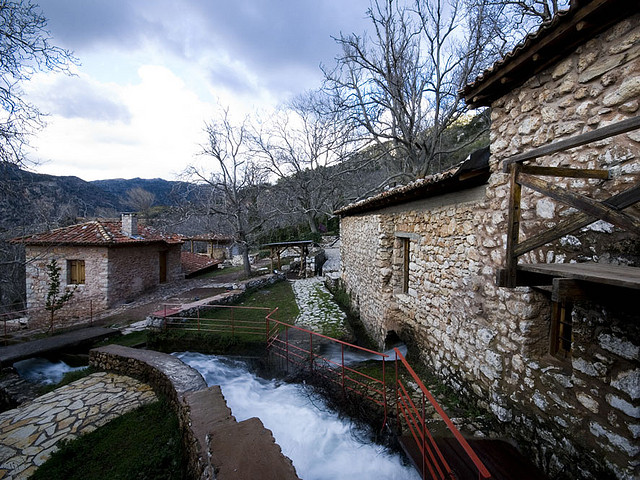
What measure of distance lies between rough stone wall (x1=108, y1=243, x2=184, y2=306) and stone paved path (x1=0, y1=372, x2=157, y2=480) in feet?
26.8

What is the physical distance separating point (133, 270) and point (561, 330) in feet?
51.2

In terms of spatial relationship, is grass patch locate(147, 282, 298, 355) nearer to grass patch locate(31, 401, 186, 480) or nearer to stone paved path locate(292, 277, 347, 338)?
stone paved path locate(292, 277, 347, 338)

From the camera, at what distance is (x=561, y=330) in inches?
110

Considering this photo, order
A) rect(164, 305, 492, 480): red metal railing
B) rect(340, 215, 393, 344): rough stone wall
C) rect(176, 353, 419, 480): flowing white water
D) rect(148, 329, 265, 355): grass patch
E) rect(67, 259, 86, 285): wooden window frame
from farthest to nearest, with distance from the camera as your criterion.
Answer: rect(67, 259, 86, 285): wooden window frame, rect(148, 329, 265, 355): grass patch, rect(340, 215, 393, 344): rough stone wall, rect(164, 305, 492, 480): red metal railing, rect(176, 353, 419, 480): flowing white water

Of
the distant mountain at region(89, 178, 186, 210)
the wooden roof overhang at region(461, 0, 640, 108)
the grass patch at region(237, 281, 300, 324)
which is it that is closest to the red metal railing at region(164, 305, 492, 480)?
the grass patch at region(237, 281, 300, 324)

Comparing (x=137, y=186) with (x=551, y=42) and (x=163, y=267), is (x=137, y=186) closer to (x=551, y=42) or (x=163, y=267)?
(x=163, y=267)

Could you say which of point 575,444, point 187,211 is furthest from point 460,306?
point 187,211

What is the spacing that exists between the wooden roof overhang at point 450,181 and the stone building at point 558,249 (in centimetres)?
3

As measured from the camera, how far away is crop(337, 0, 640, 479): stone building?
2.08 meters

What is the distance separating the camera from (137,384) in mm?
5289

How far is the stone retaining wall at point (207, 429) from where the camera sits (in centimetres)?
267

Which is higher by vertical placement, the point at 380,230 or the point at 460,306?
the point at 380,230

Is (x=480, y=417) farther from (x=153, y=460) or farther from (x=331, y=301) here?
(x=331, y=301)

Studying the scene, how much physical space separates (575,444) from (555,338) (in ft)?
2.90
